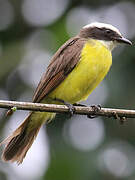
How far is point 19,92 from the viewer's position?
8.66 meters

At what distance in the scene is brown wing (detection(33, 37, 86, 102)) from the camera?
6.24 metres

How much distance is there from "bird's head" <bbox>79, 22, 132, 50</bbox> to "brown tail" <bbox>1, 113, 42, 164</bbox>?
1.15m

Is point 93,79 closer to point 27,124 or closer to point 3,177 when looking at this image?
point 27,124

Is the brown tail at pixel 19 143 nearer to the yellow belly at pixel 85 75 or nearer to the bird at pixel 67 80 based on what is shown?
the bird at pixel 67 80

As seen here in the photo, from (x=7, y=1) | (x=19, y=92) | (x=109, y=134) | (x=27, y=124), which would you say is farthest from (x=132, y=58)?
(x=7, y=1)

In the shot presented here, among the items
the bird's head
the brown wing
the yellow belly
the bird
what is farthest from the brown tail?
the bird's head

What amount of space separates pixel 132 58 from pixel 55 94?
2104mm

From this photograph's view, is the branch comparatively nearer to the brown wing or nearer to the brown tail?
the brown wing

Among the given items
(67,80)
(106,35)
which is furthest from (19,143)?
(106,35)

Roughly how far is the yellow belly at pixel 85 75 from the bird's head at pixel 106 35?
0.25 meters

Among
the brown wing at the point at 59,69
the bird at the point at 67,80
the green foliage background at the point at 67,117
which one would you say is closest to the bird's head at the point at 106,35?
the bird at the point at 67,80

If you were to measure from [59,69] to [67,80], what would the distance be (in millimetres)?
170

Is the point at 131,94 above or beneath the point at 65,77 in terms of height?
above

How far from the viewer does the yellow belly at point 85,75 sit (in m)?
6.15
